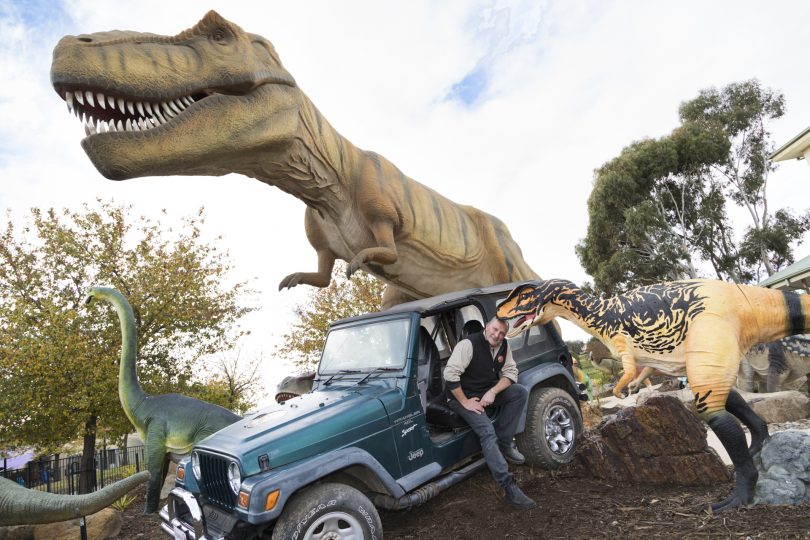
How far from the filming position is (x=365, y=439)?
3215 millimetres

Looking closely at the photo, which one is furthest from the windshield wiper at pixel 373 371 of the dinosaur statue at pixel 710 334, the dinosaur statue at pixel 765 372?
the dinosaur statue at pixel 765 372

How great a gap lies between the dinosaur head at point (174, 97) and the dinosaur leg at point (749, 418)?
11.7 ft

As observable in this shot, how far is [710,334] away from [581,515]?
155 cm

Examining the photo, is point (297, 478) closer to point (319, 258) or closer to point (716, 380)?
point (319, 258)

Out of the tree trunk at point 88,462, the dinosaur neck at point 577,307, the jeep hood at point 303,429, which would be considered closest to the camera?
the jeep hood at point 303,429

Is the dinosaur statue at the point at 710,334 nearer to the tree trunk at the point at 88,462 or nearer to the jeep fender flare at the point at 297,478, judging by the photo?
the jeep fender flare at the point at 297,478

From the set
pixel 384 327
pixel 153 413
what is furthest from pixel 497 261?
pixel 153 413

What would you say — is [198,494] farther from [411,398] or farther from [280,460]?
[411,398]

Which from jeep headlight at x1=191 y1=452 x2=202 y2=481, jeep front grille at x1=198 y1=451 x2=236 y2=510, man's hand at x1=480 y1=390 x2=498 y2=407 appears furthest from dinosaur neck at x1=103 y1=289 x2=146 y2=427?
man's hand at x1=480 y1=390 x2=498 y2=407

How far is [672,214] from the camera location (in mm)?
19578

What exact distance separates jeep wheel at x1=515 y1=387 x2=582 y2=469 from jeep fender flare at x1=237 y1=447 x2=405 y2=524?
157cm

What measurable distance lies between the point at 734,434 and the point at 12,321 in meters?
11.5

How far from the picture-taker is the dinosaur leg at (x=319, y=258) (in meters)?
4.46

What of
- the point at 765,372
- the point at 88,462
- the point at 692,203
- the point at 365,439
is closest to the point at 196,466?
the point at 365,439
